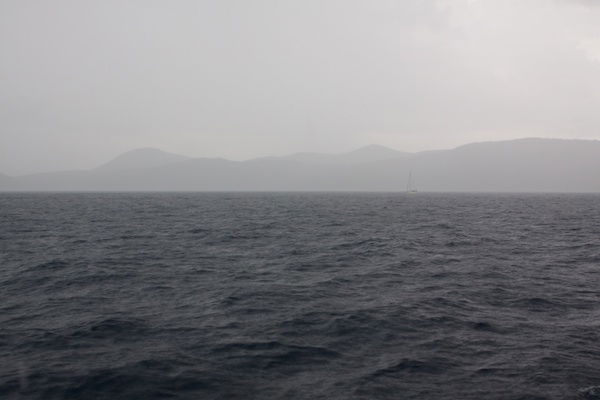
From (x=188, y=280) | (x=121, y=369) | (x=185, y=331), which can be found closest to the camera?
(x=121, y=369)

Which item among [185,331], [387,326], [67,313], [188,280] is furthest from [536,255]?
[67,313]

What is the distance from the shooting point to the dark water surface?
1235 cm

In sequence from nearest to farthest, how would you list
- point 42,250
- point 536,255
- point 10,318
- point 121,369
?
point 121,369
point 10,318
point 536,255
point 42,250

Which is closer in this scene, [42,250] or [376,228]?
[42,250]

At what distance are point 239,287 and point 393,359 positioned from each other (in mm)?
10996

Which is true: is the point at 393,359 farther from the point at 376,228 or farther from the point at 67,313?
the point at 376,228

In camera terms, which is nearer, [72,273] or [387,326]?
[387,326]

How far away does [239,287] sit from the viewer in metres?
23.5

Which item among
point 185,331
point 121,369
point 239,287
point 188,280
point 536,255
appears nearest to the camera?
point 121,369

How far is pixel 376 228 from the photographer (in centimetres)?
5597

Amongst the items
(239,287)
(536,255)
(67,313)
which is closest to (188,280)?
(239,287)

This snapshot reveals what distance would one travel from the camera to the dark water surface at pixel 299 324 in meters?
12.4

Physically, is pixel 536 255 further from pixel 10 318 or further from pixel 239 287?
pixel 10 318

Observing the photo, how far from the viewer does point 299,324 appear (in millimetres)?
17531
